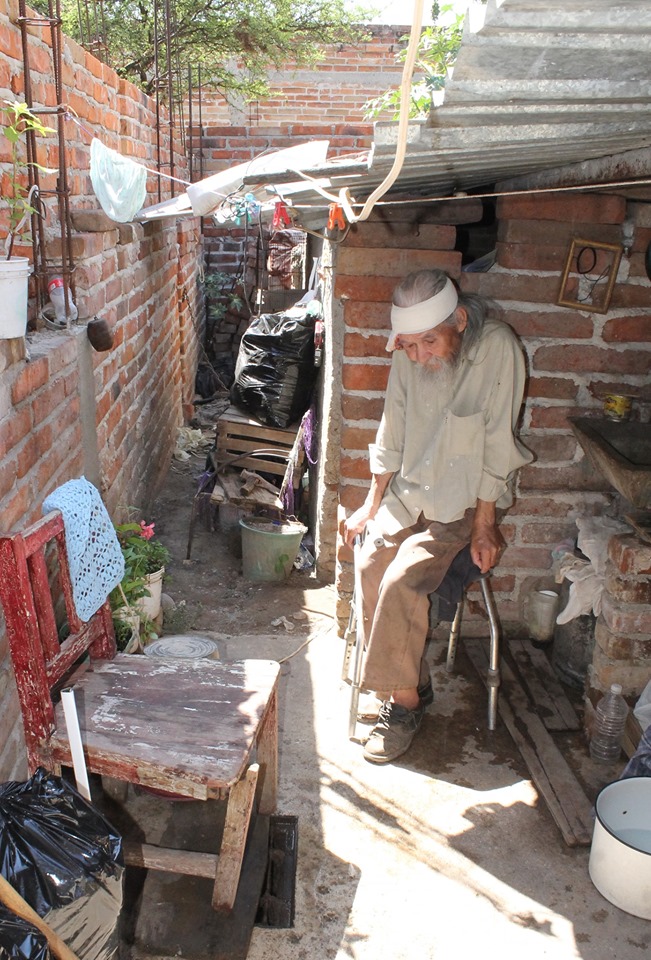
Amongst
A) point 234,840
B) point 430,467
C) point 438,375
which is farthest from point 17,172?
point 234,840

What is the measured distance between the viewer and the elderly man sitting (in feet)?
10.1

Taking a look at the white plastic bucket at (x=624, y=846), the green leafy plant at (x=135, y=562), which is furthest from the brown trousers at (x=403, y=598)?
the green leafy plant at (x=135, y=562)

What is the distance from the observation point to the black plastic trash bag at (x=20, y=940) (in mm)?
1482

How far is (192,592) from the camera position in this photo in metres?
4.66

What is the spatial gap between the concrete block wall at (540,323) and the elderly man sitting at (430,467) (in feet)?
1.50

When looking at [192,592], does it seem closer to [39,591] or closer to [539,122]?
[39,591]

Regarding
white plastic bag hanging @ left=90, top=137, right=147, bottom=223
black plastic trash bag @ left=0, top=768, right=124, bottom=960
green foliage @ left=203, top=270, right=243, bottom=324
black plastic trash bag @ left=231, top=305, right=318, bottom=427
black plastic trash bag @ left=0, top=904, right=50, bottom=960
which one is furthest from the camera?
green foliage @ left=203, top=270, right=243, bottom=324

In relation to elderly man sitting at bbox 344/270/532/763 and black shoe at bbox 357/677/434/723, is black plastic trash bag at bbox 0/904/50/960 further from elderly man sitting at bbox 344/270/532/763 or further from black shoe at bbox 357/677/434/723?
black shoe at bbox 357/677/434/723

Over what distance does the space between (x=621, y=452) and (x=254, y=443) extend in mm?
2919

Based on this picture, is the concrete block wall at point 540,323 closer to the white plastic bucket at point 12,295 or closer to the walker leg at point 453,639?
the walker leg at point 453,639

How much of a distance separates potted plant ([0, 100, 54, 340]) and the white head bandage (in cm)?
133

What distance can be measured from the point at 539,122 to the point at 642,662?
2208 millimetres

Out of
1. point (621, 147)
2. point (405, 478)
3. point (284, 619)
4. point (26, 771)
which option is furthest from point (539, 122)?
point (284, 619)

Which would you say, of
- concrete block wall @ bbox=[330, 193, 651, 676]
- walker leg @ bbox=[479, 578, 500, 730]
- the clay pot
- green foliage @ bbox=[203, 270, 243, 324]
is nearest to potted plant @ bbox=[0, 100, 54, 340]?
the clay pot
